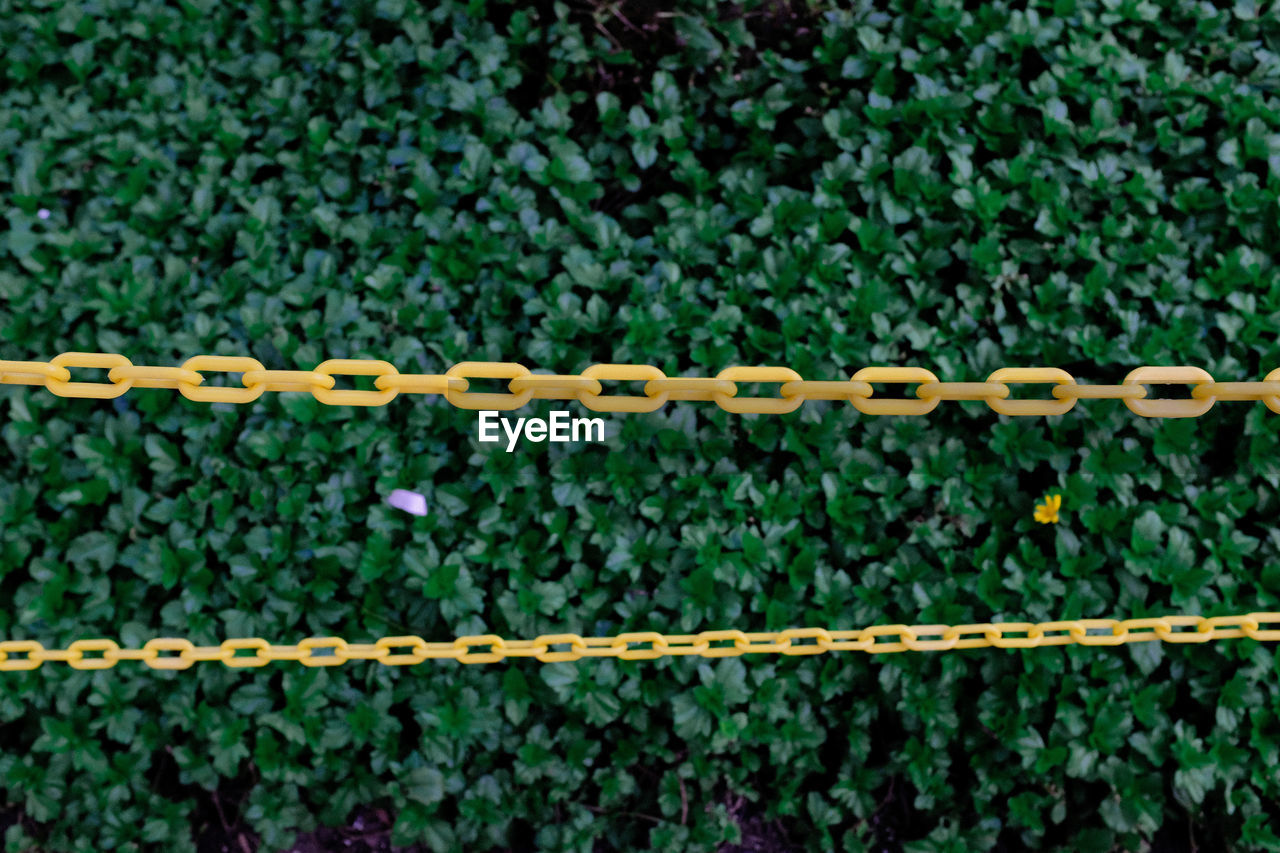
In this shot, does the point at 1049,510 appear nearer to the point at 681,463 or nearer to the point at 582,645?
the point at 681,463

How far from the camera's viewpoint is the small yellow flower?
2148 mm

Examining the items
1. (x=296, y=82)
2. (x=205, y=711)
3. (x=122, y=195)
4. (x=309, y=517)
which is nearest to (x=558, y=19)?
(x=296, y=82)

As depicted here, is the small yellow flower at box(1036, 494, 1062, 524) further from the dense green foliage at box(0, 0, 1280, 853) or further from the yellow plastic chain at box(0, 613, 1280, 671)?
the yellow plastic chain at box(0, 613, 1280, 671)

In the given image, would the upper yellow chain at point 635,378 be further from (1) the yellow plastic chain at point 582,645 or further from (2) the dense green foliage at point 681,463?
(2) the dense green foliage at point 681,463

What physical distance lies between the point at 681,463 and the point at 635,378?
988mm

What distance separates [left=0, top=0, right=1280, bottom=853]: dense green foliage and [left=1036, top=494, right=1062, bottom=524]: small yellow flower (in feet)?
0.10

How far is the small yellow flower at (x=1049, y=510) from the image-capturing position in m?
2.15

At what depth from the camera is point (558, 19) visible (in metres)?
2.76

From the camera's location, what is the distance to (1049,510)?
2.16m

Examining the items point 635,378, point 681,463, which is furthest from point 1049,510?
point 635,378

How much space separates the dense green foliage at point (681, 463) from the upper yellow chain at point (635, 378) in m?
0.85

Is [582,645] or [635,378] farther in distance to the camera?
[582,645]

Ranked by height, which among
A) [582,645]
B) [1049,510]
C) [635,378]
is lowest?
[582,645]

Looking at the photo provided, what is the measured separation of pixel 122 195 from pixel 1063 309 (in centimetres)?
261
